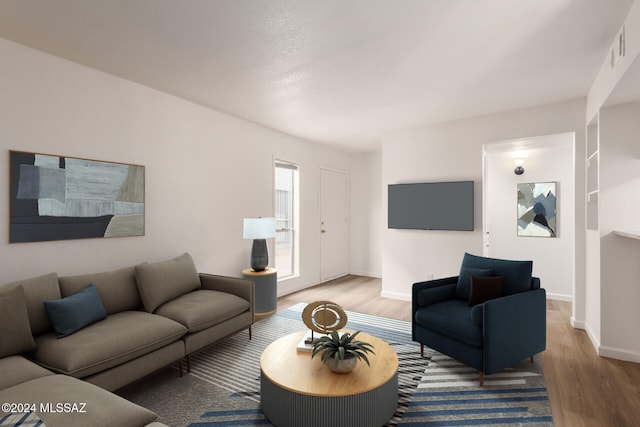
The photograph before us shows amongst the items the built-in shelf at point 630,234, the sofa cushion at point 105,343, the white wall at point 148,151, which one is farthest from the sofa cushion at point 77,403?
the built-in shelf at point 630,234

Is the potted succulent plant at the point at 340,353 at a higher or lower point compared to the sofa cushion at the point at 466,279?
lower

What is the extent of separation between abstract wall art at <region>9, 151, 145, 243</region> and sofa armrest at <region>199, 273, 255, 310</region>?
840 millimetres

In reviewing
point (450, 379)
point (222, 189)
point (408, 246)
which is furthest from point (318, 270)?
point (450, 379)

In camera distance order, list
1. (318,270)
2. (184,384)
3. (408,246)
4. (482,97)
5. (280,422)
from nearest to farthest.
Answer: (280,422) < (184,384) < (482,97) < (408,246) < (318,270)

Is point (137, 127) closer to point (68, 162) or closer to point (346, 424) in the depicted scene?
point (68, 162)

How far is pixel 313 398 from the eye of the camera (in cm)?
184

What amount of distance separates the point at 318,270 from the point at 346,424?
4187 mm

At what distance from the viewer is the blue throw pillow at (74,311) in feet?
7.30

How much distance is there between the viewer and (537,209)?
4.98 meters

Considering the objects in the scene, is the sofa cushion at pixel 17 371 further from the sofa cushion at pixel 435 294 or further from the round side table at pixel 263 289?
the sofa cushion at pixel 435 294

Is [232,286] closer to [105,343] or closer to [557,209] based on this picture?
[105,343]

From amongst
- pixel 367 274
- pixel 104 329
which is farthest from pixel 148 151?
pixel 367 274

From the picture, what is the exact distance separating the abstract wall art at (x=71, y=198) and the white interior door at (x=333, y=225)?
3427mm

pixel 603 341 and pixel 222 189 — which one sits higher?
pixel 222 189
